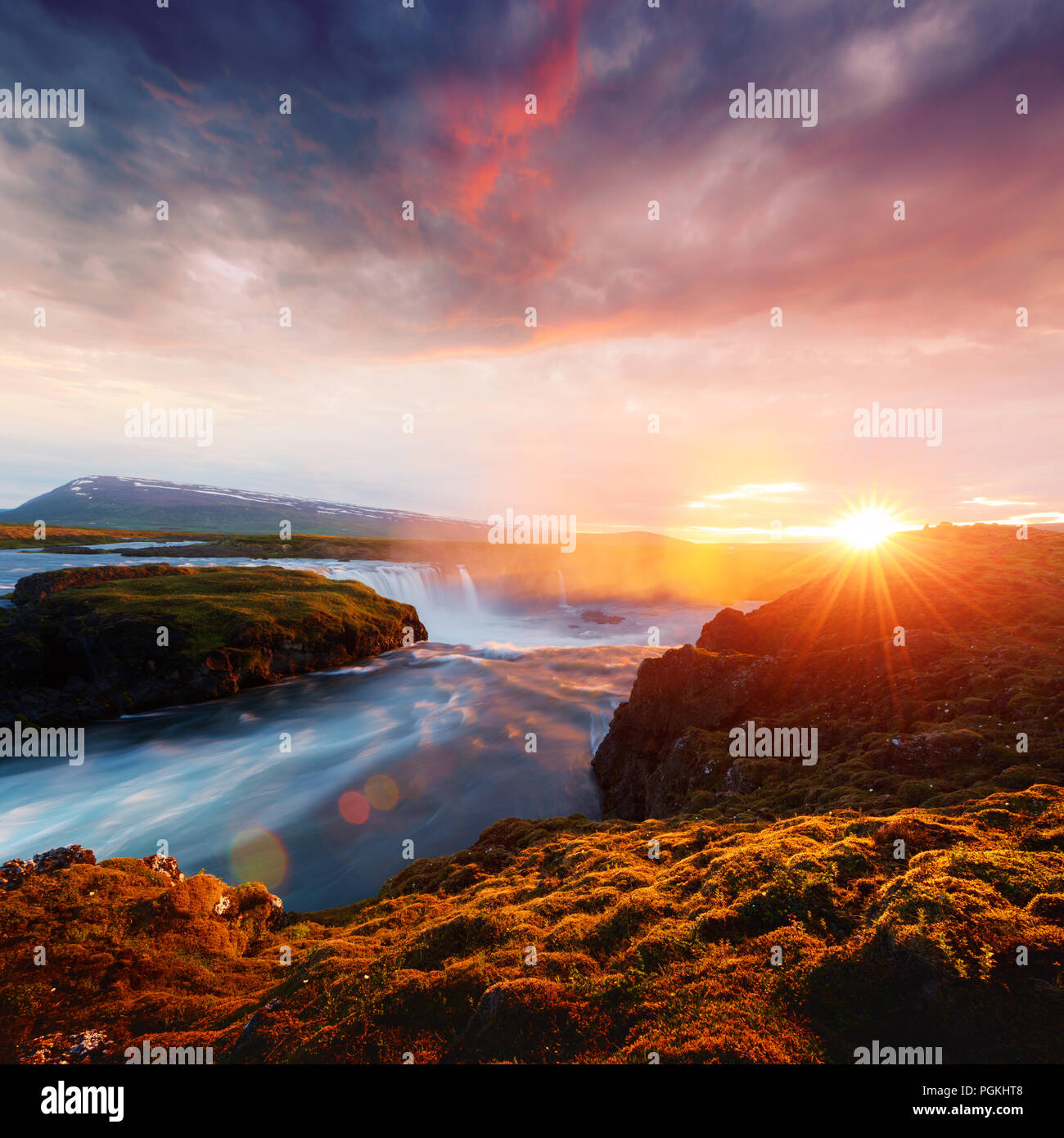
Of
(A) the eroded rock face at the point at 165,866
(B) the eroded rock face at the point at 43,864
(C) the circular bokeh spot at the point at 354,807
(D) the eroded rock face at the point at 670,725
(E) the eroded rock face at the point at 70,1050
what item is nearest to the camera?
(E) the eroded rock face at the point at 70,1050

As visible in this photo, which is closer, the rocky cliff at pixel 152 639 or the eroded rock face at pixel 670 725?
the eroded rock face at pixel 670 725

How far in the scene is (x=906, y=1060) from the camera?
454 cm

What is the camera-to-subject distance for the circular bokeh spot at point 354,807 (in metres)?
21.8

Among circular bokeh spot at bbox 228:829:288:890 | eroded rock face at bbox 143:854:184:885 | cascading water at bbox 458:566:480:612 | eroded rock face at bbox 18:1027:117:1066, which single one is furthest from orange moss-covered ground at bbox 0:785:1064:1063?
cascading water at bbox 458:566:480:612

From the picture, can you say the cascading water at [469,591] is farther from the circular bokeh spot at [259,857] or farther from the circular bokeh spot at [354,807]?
the circular bokeh spot at [259,857]

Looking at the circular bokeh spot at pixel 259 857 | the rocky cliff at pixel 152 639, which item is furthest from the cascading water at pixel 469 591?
the circular bokeh spot at pixel 259 857

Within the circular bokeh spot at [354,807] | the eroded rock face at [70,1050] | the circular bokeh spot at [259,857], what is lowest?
the circular bokeh spot at [259,857]

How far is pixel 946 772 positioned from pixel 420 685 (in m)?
36.2

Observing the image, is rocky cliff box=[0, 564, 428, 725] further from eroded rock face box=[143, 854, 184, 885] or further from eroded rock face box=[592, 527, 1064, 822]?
eroded rock face box=[592, 527, 1064, 822]

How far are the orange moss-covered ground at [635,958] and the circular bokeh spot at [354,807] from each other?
12.2m

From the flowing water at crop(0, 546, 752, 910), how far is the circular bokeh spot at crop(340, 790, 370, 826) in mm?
79

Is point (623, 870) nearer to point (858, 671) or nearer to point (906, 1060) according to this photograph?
point (906, 1060)

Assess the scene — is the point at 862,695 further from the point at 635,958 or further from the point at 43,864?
the point at 43,864
